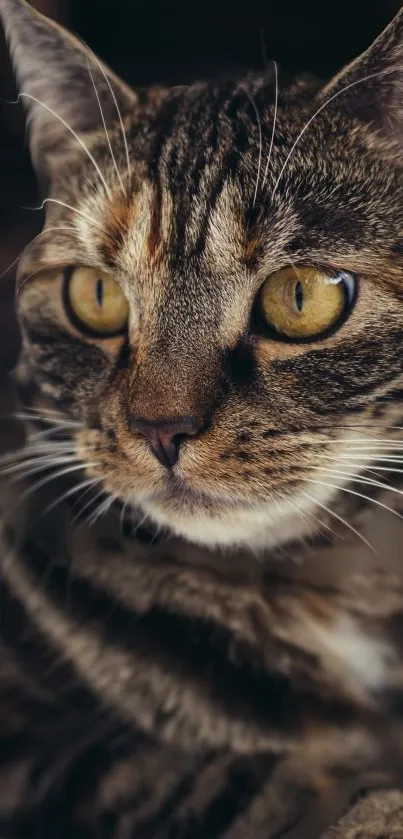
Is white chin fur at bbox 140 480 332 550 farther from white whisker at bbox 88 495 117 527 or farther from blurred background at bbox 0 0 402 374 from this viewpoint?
blurred background at bbox 0 0 402 374

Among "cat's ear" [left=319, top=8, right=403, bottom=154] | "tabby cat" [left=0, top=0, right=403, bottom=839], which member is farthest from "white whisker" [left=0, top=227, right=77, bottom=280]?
"cat's ear" [left=319, top=8, right=403, bottom=154]

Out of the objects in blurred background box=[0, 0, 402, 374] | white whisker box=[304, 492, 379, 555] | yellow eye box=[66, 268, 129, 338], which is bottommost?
white whisker box=[304, 492, 379, 555]

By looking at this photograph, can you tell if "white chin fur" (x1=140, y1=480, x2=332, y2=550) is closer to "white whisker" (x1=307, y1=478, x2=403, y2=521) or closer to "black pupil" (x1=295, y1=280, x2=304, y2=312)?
"white whisker" (x1=307, y1=478, x2=403, y2=521)

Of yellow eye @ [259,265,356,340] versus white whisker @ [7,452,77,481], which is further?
white whisker @ [7,452,77,481]

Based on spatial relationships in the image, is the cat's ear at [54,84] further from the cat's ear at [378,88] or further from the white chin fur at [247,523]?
the white chin fur at [247,523]

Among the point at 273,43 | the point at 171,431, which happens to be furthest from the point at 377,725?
the point at 273,43

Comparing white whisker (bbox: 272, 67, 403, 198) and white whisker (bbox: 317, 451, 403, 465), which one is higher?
white whisker (bbox: 272, 67, 403, 198)
